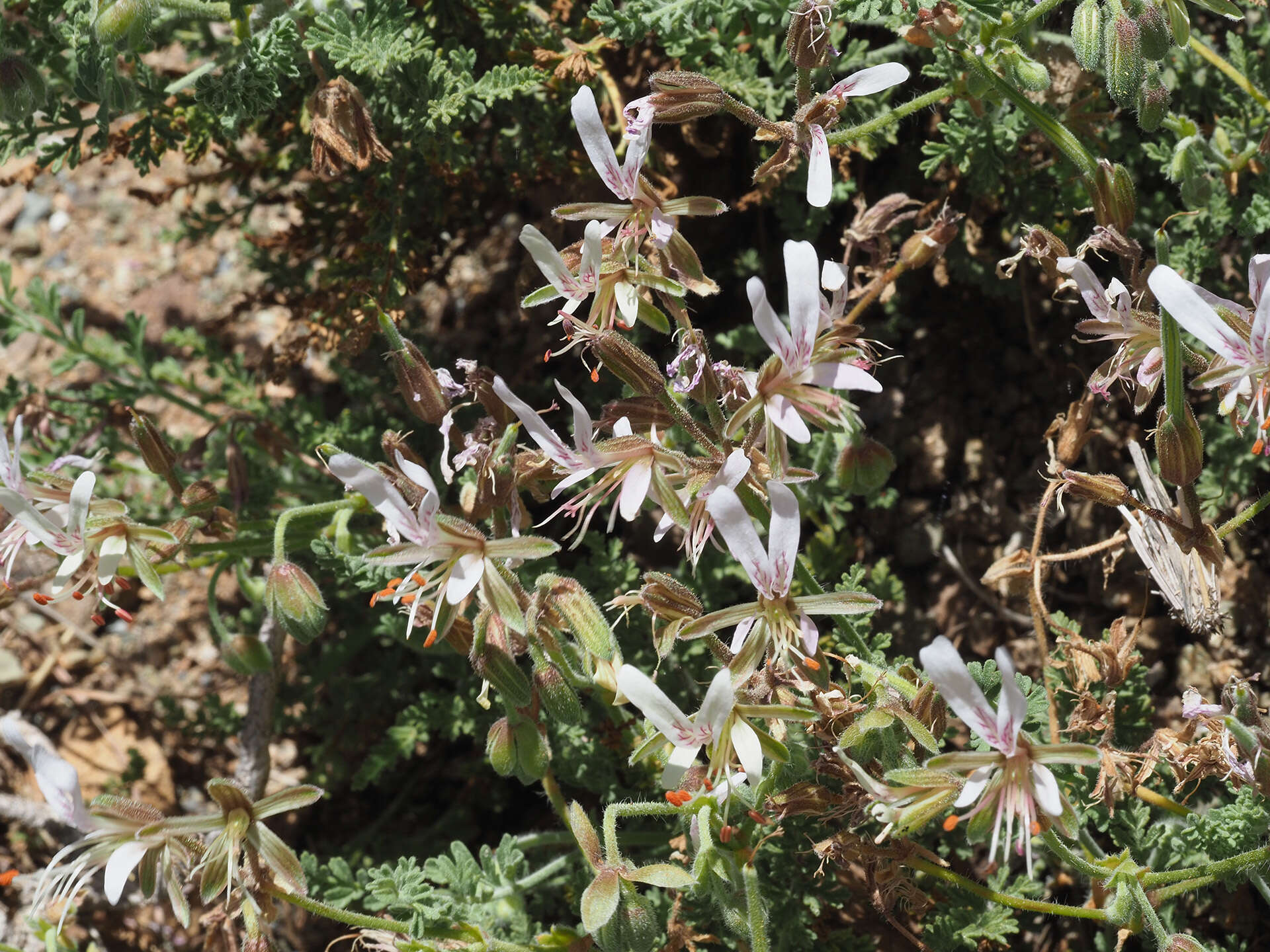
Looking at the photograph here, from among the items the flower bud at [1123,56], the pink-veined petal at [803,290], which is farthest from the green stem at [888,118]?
the pink-veined petal at [803,290]

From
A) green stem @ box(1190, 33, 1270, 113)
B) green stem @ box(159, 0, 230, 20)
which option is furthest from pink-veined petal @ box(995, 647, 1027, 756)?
green stem @ box(159, 0, 230, 20)

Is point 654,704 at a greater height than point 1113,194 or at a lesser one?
lesser

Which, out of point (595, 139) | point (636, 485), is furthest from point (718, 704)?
point (595, 139)

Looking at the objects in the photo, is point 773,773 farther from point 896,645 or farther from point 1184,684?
point 1184,684

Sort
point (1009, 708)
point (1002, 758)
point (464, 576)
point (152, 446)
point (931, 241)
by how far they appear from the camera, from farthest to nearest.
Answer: point (931, 241)
point (152, 446)
point (464, 576)
point (1002, 758)
point (1009, 708)

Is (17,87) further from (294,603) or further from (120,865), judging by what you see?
(120,865)

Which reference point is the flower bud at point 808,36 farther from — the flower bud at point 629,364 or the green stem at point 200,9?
the green stem at point 200,9
